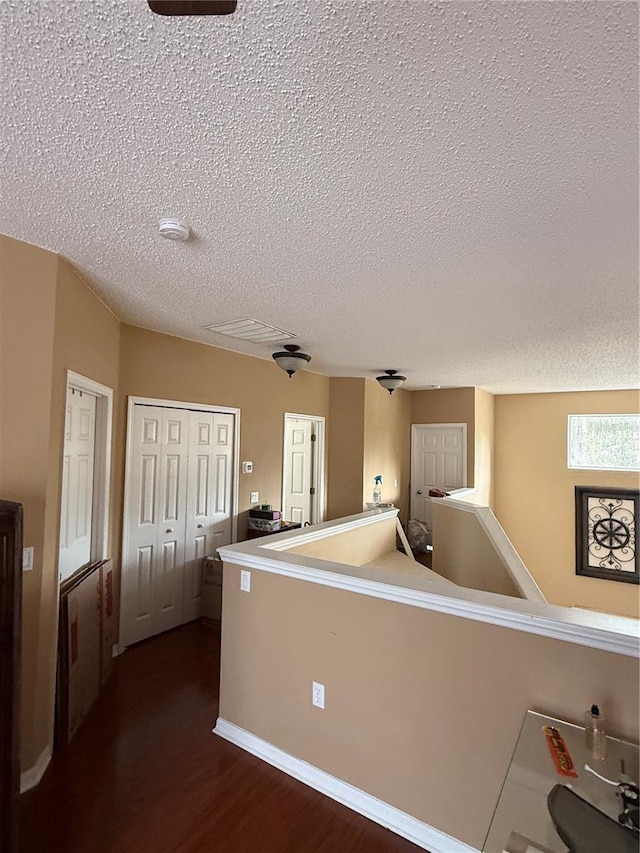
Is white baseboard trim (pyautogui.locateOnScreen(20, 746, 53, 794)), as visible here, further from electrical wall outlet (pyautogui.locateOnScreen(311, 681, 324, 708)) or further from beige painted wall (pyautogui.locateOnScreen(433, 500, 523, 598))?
beige painted wall (pyautogui.locateOnScreen(433, 500, 523, 598))

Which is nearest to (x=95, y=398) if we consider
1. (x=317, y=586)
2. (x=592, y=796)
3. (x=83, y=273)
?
(x=83, y=273)

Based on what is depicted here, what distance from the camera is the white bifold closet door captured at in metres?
3.58

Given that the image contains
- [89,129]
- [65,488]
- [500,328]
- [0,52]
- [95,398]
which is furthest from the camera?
[500,328]

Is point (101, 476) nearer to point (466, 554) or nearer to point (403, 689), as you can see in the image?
point (403, 689)

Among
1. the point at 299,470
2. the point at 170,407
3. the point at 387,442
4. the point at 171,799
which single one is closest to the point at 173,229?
the point at 170,407

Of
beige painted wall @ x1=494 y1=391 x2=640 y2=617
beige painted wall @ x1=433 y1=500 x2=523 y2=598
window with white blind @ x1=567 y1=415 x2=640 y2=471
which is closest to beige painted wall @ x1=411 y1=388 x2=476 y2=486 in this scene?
beige painted wall @ x1=494 y1=391 x2=640 y2=617

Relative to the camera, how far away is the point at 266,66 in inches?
42.4

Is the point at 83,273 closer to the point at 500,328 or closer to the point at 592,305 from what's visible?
the point at 500,328

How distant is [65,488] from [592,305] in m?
3.49

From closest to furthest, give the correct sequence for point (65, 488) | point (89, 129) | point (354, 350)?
point (89, 129), point (65, 488), point (354, 350)

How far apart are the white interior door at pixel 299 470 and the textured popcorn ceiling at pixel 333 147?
324cm

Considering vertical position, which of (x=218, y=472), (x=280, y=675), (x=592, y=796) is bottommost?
(x=280, y=675)

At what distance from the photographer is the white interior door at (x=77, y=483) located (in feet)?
8.72

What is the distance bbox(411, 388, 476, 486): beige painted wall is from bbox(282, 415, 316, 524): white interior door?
7.06 ft
